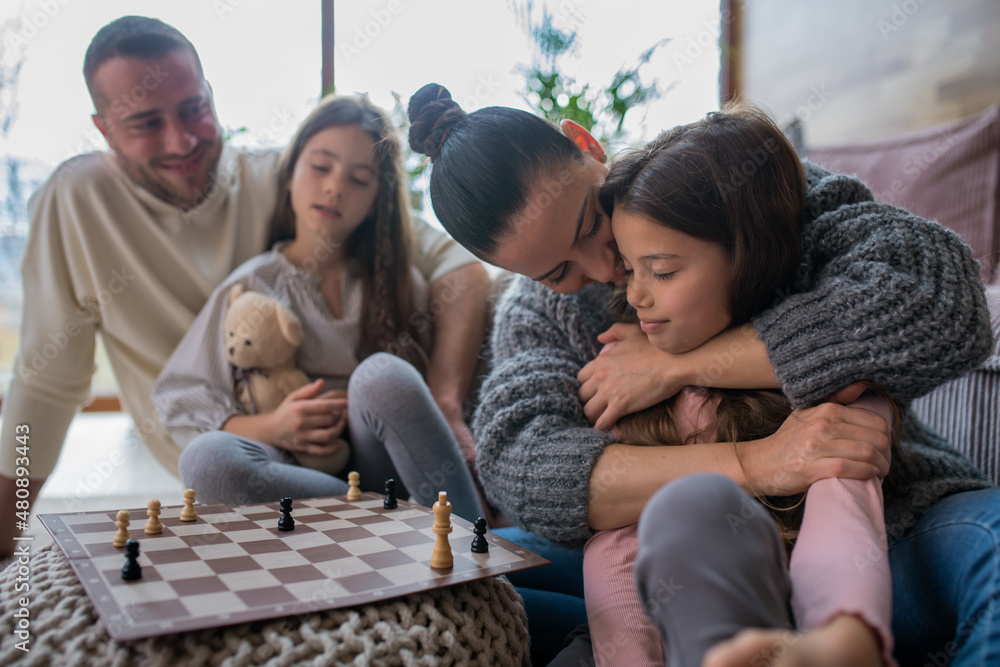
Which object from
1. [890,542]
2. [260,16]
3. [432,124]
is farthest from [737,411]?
[260,16]

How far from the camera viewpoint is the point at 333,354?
153 centimetres

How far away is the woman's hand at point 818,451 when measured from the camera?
77 centimetres

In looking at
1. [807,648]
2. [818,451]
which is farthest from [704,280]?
[807,648]

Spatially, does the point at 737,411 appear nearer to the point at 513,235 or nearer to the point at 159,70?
the point at 513,235

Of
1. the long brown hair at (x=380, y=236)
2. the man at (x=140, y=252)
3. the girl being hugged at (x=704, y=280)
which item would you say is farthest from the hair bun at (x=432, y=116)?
the man at (x=140, y=252)

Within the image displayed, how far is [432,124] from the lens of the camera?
104cm

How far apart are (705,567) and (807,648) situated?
0.10m

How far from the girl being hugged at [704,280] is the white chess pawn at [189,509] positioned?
1.83 ft

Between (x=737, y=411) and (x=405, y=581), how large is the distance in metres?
0.52

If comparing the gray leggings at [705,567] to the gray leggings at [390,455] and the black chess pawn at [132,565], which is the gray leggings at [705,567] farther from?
the gray leggings at [390,455]

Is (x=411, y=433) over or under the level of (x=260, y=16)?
under

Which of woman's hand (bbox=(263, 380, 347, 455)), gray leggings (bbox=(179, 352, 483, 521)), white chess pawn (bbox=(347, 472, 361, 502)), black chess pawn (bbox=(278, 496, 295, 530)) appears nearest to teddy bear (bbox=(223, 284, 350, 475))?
woman's hand (bbox=(263, 380, 347, 455))

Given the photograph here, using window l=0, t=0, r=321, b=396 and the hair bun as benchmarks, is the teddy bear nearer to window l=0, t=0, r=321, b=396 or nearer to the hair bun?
the hair bun

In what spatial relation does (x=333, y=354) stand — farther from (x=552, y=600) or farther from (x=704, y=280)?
(x=704, y=280)
